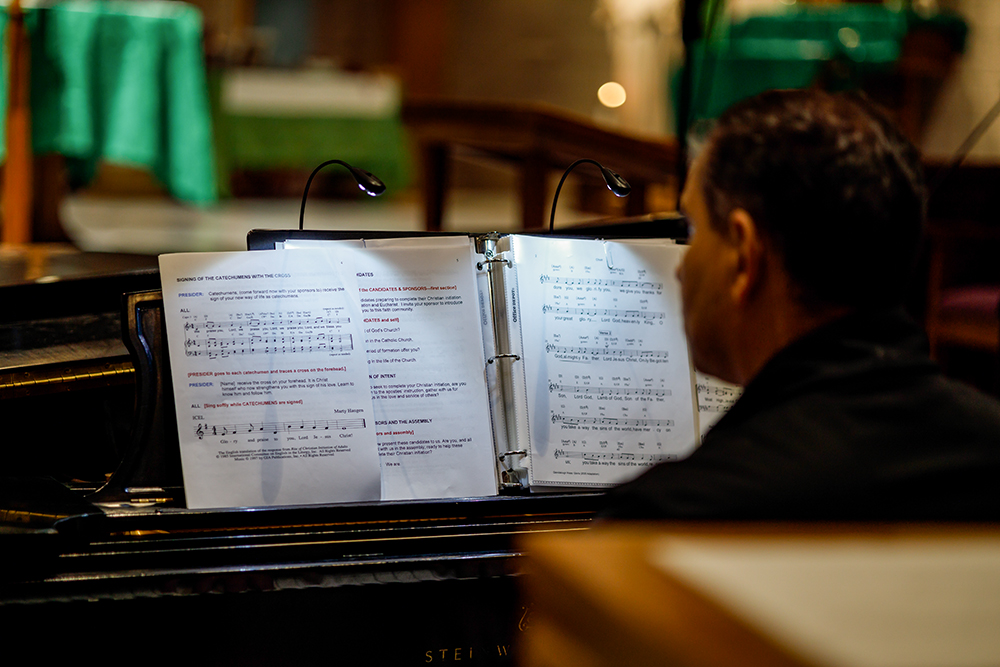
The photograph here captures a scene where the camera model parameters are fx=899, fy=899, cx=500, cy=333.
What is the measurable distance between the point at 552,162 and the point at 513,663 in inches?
116

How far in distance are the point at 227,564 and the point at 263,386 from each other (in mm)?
264

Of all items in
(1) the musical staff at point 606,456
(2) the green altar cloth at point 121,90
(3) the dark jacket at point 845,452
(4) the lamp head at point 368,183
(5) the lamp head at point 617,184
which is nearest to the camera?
(3) the dark jacket at point 845,452

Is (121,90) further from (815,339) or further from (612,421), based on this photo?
(815,339)

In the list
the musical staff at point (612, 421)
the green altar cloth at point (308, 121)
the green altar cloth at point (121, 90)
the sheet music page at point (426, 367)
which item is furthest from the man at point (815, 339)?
the green altar cloth at point (308, 121)

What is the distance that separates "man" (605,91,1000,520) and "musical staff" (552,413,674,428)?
290 mm

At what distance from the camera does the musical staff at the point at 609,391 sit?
1477mm

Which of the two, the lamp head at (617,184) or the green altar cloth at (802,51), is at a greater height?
the green altar cloth at (802,51)

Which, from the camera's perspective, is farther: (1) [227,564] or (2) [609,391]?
(2) [609,391]

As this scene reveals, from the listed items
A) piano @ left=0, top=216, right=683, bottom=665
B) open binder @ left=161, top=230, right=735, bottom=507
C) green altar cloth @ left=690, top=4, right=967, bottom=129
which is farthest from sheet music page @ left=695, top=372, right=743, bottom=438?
green altar cloth @ left=690, top=4, right=967, bottom=129

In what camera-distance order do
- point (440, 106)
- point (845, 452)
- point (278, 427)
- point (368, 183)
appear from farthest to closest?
point (440, 106), point (368, 183), point (278, 427), point (845, 452)

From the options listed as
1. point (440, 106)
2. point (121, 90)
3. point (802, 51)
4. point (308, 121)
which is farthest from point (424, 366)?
point (308, 121)

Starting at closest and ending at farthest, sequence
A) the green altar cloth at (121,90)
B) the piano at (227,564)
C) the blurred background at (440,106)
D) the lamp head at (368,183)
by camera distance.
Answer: the piano at (227,564), the lamp head at (368,183), the blurred background at (440,106), the green altar cloth at (121,90)

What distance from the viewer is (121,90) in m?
3.83

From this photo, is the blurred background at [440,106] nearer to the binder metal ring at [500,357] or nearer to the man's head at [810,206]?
the binder metal ring at [500,357]
